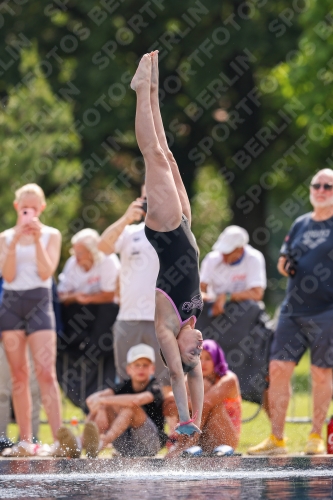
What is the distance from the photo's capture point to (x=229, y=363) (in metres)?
10.0

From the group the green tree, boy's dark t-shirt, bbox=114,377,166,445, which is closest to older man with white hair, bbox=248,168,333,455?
boy's dark t-shirt, bbox=114,377,166,445

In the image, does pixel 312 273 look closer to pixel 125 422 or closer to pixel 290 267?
pixel 290 267

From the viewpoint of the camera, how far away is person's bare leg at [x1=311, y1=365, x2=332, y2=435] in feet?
27.8

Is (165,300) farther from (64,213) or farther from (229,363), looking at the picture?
(64,213)

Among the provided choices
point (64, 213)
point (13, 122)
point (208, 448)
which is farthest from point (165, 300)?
point (64, 213)

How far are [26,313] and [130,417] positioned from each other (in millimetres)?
1266

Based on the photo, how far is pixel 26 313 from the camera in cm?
873

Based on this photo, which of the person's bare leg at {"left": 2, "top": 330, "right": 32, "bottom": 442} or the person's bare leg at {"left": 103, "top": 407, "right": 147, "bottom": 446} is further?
the person's bare leg at {"left": 2, "top": 330, "right": 32, "bottom": 442}

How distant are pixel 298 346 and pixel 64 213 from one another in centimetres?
2050

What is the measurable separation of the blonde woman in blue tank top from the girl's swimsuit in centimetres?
221

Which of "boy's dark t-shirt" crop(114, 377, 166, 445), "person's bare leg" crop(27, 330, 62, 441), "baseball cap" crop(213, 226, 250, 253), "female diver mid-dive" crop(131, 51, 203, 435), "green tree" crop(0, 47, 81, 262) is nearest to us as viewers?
"female diver mid-dive" crop(131, 51, 203, 435)

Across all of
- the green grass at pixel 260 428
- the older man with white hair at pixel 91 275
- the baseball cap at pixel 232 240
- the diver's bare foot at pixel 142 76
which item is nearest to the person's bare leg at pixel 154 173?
the diver's bare foot at pixel 142 76

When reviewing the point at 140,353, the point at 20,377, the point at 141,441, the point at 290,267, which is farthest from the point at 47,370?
the point at 290,267

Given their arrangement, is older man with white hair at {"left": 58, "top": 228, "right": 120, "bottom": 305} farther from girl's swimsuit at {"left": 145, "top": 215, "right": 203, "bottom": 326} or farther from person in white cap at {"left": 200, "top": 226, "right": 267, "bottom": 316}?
girl's swimsuit at {"left": 145, "top": 215, "right": 203, "bottom": 326}
